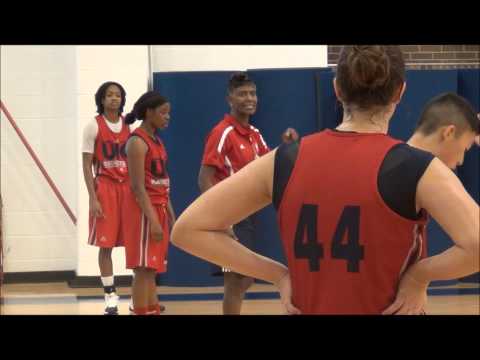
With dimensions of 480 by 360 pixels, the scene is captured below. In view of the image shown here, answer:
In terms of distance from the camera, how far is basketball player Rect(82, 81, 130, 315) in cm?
605

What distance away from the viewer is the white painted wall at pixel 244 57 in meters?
8.38

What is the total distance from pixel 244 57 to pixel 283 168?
6.72 metres

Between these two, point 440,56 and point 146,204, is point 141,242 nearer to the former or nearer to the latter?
point 146,204

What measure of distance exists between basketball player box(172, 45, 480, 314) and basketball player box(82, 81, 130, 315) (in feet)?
14.0

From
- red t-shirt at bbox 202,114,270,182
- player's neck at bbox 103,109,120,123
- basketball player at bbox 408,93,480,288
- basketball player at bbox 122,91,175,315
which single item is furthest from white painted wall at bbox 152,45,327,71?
basketball player at bbox 408,93,480,288

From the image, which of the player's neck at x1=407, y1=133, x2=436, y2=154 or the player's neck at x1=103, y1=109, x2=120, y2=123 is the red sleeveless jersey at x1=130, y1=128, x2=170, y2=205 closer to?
the player's neck at x1=103, y1=109, x2=120, y2=123

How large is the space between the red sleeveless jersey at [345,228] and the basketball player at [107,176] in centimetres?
435

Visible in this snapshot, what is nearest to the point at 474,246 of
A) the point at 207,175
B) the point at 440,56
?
the point at 207,175

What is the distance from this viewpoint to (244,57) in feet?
27.6

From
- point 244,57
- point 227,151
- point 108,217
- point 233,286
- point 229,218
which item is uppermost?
point 244,57
